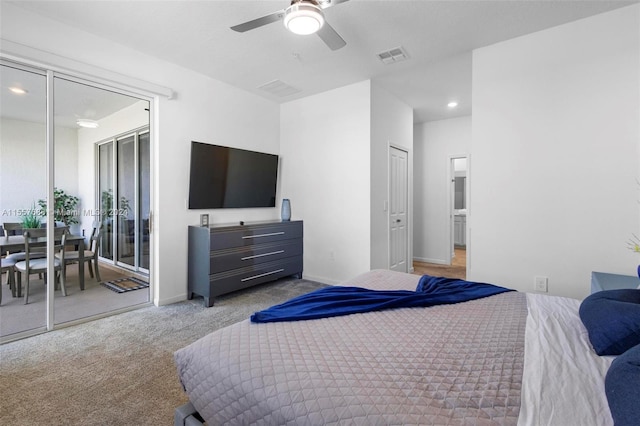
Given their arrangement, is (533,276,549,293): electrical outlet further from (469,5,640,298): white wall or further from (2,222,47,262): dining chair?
(2,222,47,262): dining chair

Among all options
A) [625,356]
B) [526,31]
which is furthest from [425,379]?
[526,31]

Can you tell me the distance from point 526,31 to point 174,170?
3.97 m

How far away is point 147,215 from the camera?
144 inches

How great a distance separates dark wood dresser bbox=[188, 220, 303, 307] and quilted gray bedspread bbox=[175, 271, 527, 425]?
86.9 inches

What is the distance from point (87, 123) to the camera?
10.4ft

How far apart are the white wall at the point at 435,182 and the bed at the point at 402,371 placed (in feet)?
15.1

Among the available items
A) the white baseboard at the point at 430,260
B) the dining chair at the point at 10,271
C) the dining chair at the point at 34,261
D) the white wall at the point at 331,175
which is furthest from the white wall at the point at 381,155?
the dining chair at the point at 10,271

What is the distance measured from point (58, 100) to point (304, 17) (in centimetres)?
256

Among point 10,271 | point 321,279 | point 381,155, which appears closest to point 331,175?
point 381,155

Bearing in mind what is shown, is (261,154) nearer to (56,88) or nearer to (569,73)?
(56,88)

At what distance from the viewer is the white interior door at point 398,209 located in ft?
15.6

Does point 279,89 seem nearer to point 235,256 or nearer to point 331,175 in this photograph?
point 331,175

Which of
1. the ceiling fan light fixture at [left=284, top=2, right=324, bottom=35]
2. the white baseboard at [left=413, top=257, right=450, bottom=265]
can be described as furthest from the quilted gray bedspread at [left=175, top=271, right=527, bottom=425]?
the white baseboard at [left=413, top=257, right=450, bottom=265]

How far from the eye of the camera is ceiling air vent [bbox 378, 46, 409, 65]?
3.29m
